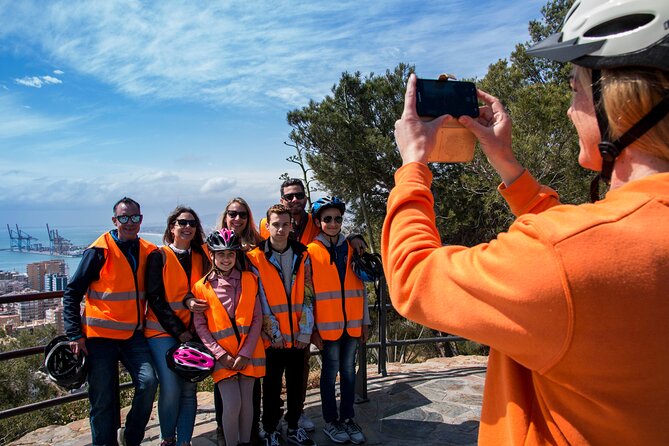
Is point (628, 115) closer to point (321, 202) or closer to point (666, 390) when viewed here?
point (666, 390)

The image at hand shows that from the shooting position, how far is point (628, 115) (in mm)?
936

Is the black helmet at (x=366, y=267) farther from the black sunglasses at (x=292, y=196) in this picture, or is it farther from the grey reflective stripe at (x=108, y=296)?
the grey reflective stripe at (x=108, y=296)

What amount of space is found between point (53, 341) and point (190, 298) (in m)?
1.06

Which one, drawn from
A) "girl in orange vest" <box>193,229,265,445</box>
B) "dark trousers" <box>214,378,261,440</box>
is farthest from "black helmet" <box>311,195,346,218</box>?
"dark trousers" <box>214,378,261,440</box>

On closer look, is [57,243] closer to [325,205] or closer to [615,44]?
[325,205]

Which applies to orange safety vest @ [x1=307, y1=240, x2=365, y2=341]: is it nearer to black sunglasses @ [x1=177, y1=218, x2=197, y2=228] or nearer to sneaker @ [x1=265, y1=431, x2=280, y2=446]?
sneaker @ [x1=265, y1=431, x2=280, y2=446]

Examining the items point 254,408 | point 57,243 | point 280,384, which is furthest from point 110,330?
point 57,243

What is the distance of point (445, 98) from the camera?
4.34 ft

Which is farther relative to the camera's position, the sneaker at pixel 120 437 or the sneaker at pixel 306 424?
the sneaker at pixel 306 424

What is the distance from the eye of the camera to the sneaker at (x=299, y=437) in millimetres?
4282

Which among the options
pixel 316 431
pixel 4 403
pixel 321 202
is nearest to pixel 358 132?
pixel 321 202

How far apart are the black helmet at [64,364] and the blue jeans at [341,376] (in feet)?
6.47

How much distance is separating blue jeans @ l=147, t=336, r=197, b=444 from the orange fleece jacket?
3521 millimetres

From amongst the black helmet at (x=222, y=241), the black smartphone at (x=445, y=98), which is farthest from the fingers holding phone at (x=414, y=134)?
the black helmet at (x=222, y=241)
